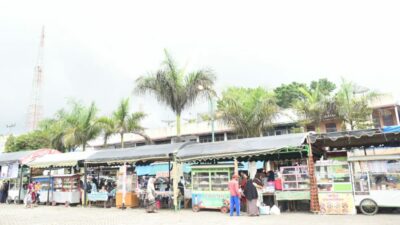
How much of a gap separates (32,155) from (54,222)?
450 inches

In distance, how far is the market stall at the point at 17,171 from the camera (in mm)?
22516

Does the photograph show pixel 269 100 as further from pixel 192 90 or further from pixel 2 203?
pixel 2 203

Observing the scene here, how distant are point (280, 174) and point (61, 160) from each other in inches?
517

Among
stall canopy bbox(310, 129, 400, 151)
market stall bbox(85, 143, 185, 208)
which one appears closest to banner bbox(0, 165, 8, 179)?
market stall bbox(85, 143, 185, 208)

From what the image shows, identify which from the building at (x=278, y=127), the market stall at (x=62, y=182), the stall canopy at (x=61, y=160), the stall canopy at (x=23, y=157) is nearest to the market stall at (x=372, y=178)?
the building at (x=278, y=127)

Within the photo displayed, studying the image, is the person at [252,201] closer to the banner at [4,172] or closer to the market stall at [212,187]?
the market stall at [212,187]

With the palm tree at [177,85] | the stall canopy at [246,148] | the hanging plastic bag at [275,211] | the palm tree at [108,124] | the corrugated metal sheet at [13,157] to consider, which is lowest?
the hanging plastic bag at [275,211]

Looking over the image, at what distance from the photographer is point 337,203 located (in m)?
12.5

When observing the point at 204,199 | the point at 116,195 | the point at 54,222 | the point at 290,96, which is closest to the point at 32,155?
the point at 116,195

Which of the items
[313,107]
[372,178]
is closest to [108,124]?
[313,107]

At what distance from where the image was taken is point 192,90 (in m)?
20.6

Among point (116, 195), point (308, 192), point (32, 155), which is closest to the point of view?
point (308, 192)

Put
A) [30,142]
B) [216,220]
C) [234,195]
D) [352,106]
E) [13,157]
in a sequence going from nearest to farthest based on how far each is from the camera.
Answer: [216,220]
[234,195]
[352,106]
[13,157]
[30,142]

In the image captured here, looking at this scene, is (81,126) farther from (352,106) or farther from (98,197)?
(352,106)
